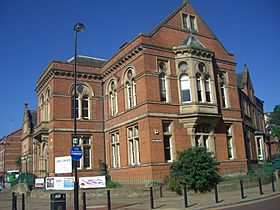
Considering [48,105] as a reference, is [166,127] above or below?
below

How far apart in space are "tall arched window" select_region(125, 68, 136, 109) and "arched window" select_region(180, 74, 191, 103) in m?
3.74

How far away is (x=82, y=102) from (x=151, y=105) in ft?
29.5

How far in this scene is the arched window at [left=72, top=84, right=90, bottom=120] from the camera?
28.3 m

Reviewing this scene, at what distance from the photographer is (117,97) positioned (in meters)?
26.7

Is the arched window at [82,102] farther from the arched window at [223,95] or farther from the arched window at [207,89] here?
the arched window at [223,95]

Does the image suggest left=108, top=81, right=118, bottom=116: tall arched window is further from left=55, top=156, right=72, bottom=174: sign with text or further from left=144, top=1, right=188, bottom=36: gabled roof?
left=55, top=156, right=72, bottom=174: sign with text

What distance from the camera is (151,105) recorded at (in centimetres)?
2203

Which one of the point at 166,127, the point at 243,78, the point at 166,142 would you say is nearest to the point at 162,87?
the point at 166,127

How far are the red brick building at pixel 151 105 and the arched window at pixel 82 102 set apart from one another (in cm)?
9

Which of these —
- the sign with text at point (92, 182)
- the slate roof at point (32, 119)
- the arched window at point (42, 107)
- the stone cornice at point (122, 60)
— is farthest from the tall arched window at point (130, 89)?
the slate roof at point (32, 119)

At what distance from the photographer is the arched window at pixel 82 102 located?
92.8 ft

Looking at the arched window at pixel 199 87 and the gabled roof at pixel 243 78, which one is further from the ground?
the gabled roof at pixel 243 78

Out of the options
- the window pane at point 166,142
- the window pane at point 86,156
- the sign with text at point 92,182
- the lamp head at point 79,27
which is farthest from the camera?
the window pane at point 86,156

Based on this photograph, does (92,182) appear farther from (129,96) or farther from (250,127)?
(250,127)
